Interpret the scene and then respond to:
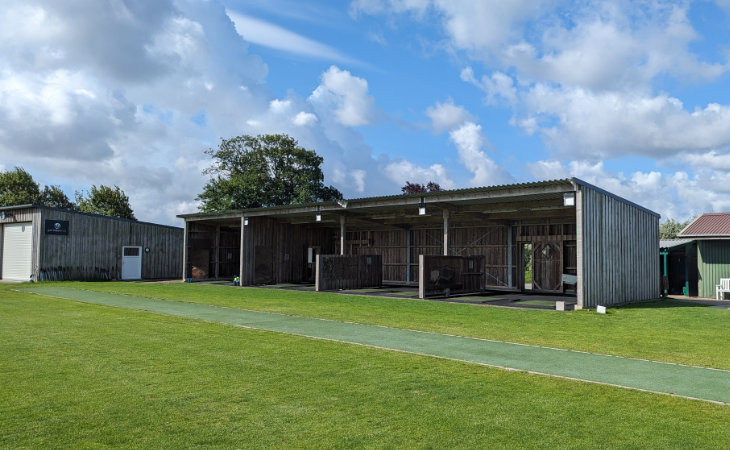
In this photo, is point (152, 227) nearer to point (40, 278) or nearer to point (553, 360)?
point (40, 278)

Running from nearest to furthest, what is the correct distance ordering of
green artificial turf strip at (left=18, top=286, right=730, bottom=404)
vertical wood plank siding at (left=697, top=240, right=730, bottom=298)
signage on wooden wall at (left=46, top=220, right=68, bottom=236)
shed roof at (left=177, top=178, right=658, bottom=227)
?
green artificial turf strip at (left=18, top=286, right=730, bottom=404) < shed roof at (left=177, top=178, right=658, bottom=227) < vertical wood plank siding at (left=697, top=240, right=730, bottom=298) < signage on wooden wall at (left=46, top=220, right=68, bottom=236)

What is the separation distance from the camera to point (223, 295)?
18.8 metres

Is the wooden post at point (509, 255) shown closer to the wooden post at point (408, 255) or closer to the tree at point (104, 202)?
the wooden post at point (408, 255)

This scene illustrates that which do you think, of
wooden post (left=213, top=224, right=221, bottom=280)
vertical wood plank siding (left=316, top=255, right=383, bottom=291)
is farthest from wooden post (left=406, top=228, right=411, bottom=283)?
wooden post (left=213, top=224, right=221, bottom=280)

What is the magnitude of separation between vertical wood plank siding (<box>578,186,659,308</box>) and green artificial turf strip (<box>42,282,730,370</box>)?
2.76ft

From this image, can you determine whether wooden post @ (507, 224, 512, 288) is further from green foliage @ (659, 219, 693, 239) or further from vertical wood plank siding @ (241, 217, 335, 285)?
green foliage @ (659, 219, 693, 239)

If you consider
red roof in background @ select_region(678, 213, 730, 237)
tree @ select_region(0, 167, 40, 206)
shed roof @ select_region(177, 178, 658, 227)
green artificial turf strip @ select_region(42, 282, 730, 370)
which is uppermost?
tree @ select_region(0, 167, 40, 206)

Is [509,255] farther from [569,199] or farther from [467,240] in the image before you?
[569,199]

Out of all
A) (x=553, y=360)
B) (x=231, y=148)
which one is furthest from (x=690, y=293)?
(x=231, y=148)

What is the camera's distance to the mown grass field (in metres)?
4.36

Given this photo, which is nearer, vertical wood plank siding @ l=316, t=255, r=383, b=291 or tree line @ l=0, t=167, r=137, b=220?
vertical wood plank siding @ l=316, t=255, r=383, b=291

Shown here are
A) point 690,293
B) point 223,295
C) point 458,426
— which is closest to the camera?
point 458,426

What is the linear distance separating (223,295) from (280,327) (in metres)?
8.62

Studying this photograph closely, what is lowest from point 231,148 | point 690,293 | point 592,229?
point 690,293
